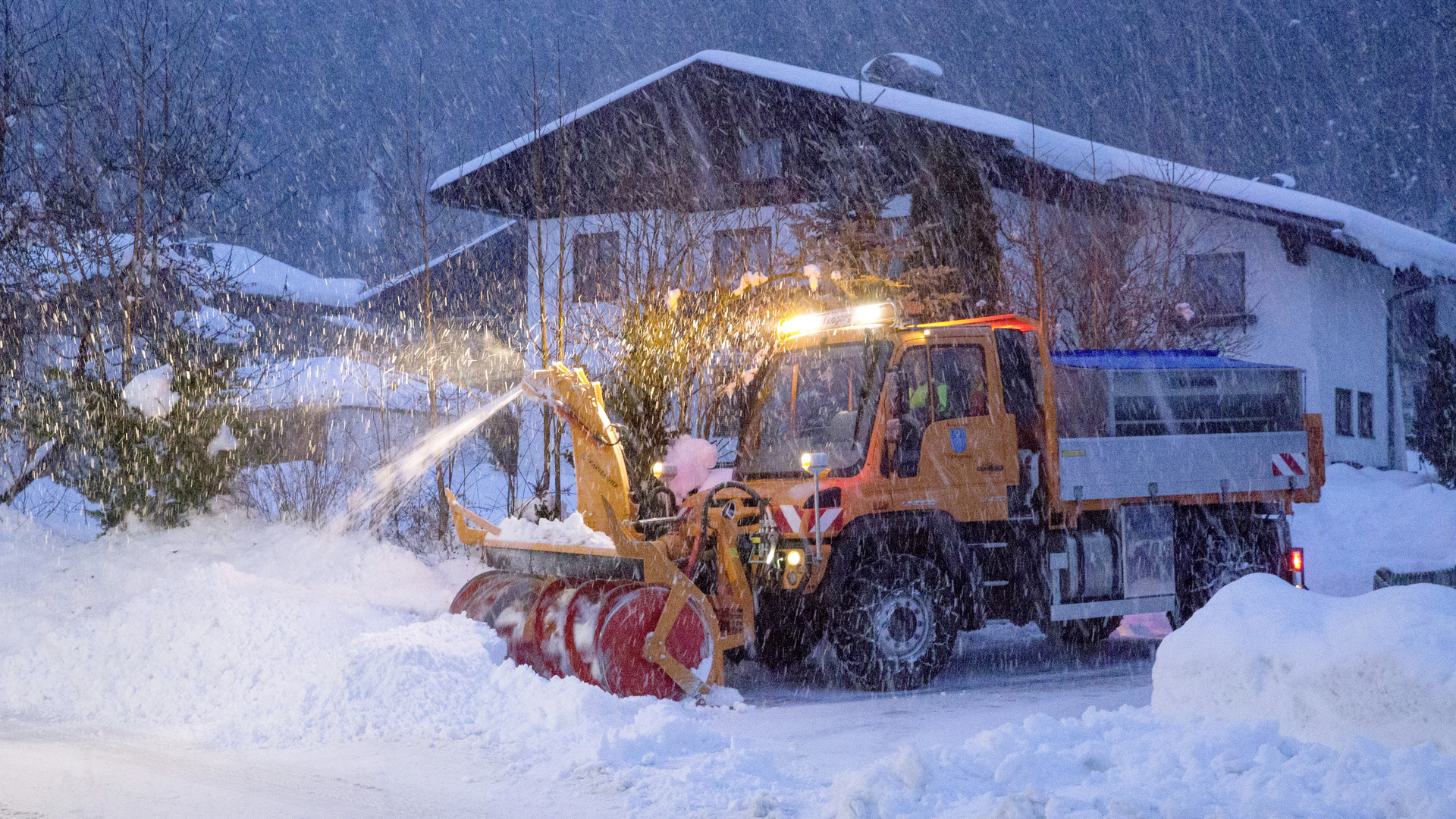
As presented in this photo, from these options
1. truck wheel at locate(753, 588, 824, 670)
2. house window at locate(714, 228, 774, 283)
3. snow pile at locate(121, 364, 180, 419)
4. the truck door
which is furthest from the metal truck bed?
snow pile at locate(121, 364, 180, 419)

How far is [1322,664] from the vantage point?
5230 mm

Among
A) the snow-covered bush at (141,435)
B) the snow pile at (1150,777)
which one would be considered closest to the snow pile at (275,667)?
the snow-covered bush at (141,435)

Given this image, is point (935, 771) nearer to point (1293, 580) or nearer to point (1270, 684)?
point (1270, 684)

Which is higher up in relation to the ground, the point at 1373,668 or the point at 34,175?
the point at 34,175

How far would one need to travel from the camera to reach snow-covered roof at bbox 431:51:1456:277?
66.0 ft

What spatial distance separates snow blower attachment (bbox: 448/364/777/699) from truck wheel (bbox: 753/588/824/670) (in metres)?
0.44

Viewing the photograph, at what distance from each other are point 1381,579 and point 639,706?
8728 millimetres

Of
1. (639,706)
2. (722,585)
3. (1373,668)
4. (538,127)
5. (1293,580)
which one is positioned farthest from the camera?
(538,127)

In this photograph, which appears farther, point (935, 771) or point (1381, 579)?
point (1381, 579)

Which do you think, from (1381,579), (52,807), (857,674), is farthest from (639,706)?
(1381,579)

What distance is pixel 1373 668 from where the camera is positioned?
16.5 feet

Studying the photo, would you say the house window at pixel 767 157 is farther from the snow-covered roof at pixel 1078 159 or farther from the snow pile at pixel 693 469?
the snow pile at pixel 693 469

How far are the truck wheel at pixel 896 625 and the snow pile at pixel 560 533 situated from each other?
1721mm

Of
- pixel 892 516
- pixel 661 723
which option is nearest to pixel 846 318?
pixel 892 516
